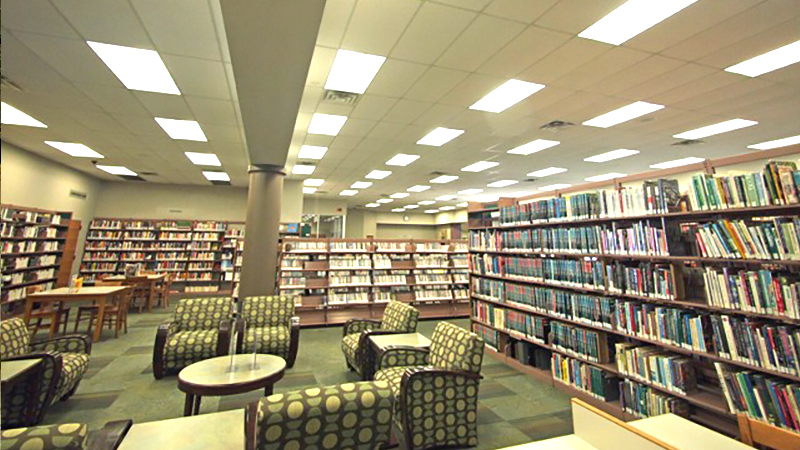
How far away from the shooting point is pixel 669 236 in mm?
2854

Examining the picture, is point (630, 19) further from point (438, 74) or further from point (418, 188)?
point (418, 188)

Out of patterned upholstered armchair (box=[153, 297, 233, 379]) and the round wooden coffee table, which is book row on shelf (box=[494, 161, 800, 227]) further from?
patterned upholstered armchair (box=[153, 297, 233, 379])

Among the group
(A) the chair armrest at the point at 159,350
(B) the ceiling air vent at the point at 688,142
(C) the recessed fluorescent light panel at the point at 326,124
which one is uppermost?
(B) the ceiling air vent at the point at 688,142

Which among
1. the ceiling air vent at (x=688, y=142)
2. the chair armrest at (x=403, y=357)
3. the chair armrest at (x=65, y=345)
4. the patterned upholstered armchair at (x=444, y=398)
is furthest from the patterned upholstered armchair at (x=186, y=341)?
the ceiling air vent at (x=688, y=142)

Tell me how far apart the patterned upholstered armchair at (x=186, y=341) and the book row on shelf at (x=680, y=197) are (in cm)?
375

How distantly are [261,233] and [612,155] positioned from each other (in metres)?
6.76

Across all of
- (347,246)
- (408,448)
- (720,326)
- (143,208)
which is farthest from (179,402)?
(143,208)

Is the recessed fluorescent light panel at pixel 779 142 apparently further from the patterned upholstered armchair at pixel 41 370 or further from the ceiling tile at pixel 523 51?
the patterned upholstered armchair at pixel 41 370

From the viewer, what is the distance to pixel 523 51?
11.2ft

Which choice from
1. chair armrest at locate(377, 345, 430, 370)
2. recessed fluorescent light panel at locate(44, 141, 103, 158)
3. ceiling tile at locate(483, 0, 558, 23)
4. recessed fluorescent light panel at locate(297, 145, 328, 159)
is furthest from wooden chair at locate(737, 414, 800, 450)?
recessed fluorescent light panel at locate(44, 141, 103, 158)

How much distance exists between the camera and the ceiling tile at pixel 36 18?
9.12 ft

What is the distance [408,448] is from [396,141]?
15.3 ft

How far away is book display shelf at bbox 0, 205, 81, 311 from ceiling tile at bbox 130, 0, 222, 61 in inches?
→ 182

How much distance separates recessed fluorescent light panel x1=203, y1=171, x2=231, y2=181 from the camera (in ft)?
27.4
